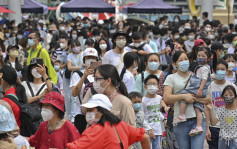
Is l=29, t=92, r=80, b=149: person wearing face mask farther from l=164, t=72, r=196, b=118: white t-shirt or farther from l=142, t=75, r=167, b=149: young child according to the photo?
l=142, t=75, r=167, b=149: young child

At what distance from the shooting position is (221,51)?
1112 centimetres

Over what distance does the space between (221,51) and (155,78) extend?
11.7 feet

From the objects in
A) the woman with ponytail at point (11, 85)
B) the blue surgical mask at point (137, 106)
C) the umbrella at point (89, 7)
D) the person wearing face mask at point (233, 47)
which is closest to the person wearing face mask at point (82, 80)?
the blue surgical mask at point (137, 106)

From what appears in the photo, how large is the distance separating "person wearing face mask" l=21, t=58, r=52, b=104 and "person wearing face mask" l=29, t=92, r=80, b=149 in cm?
194

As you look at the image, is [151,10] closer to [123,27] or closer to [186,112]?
[123,27]

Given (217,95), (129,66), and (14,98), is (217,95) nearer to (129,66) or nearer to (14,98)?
(129,66)

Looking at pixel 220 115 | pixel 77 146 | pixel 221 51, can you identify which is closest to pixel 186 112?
pixel 220 115

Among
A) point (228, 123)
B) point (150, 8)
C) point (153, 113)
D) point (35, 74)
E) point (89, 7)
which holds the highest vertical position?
point (89, 7)

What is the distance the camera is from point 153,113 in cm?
776

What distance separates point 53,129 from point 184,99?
2131 mm

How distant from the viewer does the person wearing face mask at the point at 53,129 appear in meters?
5.41

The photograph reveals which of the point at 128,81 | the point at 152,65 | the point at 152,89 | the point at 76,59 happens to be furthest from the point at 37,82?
the point at 76,59

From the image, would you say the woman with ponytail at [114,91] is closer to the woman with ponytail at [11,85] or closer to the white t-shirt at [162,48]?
the woman with ponytail at [11,85]

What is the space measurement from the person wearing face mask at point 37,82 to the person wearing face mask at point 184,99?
171 centimetres
